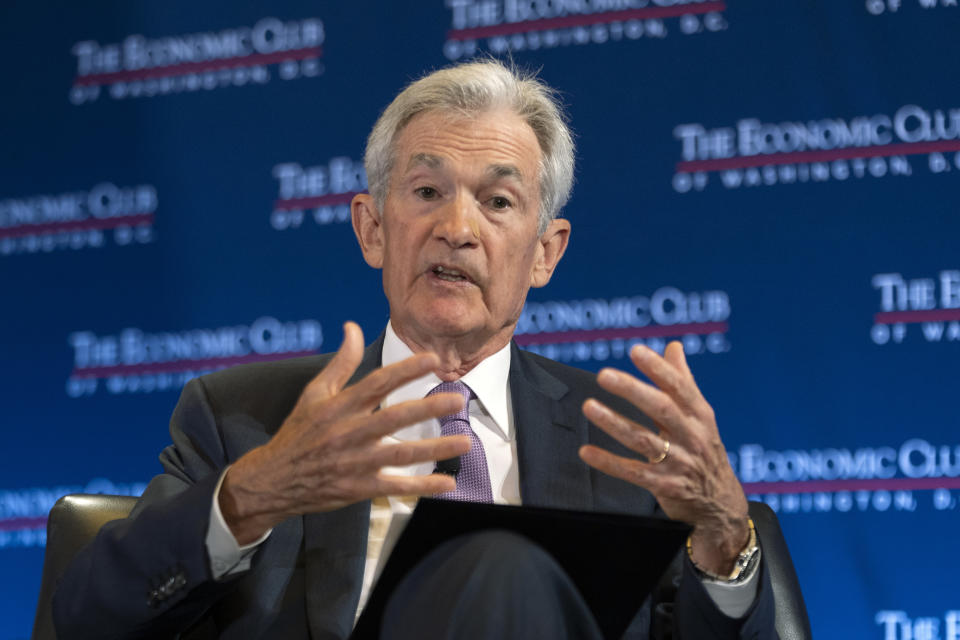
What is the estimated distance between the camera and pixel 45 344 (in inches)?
116

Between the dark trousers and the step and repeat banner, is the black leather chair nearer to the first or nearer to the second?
the dark trousers

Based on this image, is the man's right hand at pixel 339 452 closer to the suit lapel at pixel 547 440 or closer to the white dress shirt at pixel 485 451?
the white dress shirt at pixel 485 451

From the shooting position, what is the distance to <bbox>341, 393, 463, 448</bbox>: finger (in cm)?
113

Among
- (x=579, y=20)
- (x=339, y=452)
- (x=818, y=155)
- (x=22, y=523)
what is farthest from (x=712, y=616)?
(x=22, y=523)

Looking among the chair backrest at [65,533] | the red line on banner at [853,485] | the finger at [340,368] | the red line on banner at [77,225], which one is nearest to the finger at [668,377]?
the finger at [340,368]

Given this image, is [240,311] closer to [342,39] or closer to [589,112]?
[342,39]

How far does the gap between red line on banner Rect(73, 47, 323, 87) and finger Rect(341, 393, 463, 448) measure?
1910 millimetres

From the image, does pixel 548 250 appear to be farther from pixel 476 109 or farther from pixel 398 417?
pixel 398 417

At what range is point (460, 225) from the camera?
5.45ft

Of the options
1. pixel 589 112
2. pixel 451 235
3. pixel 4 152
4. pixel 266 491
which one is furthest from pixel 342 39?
pixel 266 491

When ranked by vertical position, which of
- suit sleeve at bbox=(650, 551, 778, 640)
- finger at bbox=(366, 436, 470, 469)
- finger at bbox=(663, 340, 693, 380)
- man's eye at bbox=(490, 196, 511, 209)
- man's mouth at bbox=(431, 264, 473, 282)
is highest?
man's eye at bbox=(490, 196, 511, 209)

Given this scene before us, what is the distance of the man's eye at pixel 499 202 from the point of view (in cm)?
176

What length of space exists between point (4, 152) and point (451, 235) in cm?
204

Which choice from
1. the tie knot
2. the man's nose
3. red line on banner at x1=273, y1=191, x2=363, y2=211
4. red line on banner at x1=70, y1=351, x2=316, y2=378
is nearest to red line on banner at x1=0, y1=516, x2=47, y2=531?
red line on banner at x1=70, y1=351, x2=316, y2=378
